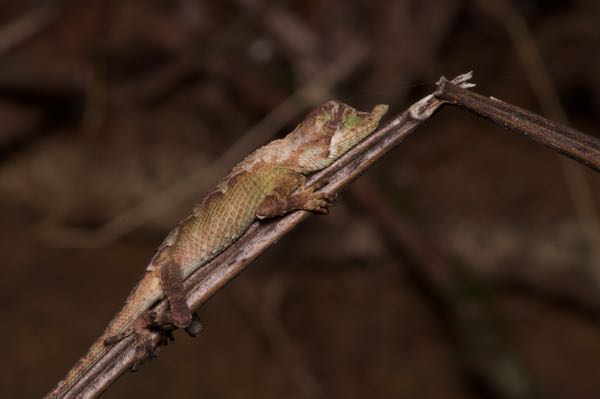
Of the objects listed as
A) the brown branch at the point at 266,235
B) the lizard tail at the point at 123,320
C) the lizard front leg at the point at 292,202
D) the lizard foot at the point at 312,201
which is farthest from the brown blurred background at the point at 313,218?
the brown branch at the point at 266,235

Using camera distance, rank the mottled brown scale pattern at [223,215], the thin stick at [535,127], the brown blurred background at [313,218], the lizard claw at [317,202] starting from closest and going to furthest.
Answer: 1. the thin stick at [535,127]
2. the lizard claw at [317,202]
3. the mottled brown scale pattern at [223,215]
4. the brown blurred background at [313,218]

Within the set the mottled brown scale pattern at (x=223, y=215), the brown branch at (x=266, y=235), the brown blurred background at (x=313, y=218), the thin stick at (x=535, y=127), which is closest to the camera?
the thin stick at (x=535, y=127)

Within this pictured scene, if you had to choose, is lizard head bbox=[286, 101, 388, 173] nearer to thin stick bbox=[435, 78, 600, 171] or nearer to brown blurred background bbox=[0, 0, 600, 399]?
thin stick bbox=[435, 78, 600, 171]

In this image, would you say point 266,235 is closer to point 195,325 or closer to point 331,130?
point 331,130

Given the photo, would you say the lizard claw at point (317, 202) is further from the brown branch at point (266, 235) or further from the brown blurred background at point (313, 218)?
the brown blurred background at point (313, 218)

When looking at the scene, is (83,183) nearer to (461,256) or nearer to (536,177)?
(461,256)

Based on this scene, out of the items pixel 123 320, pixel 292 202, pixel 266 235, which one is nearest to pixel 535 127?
pixel 266 235

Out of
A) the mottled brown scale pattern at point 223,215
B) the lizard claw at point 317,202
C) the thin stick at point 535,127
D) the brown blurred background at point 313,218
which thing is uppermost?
the brown blurred background at point 313,218

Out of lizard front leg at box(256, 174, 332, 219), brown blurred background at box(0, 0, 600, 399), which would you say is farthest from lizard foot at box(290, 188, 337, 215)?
brown blurred background at box(0, 0, 600, 399)
